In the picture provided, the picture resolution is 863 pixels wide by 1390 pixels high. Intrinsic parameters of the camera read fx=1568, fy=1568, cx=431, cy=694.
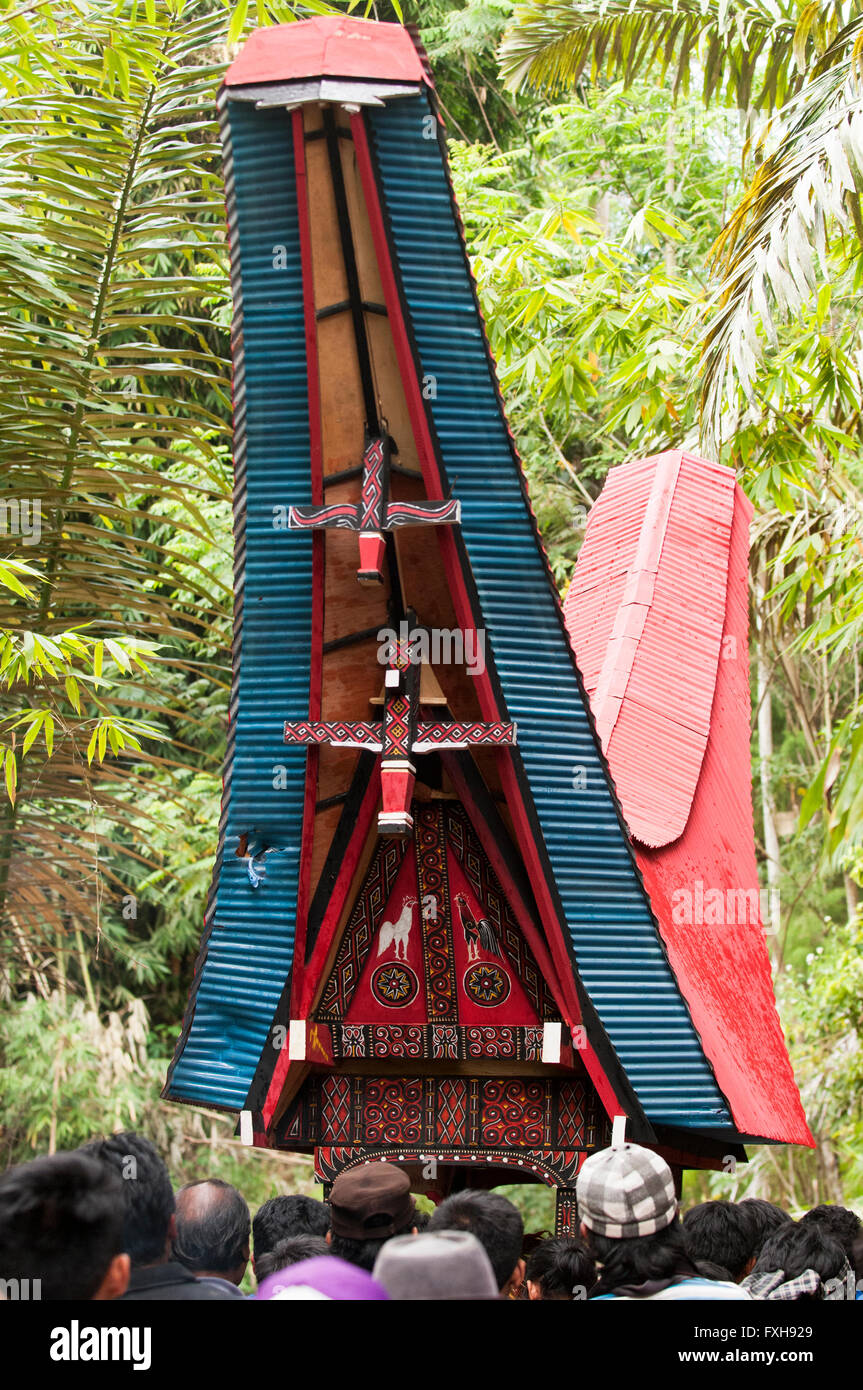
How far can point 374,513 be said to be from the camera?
598 cm

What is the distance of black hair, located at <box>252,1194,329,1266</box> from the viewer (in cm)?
491

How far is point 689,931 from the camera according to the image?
775 cm

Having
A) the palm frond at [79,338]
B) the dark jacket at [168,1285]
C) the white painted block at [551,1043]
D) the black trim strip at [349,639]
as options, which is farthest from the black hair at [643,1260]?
the palm frond at [79,338]

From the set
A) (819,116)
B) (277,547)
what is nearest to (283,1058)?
(277,547)

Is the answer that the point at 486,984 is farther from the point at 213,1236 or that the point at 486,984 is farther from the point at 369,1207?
the point at 369,1207

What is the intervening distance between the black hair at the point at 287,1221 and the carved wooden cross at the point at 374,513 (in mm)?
2269

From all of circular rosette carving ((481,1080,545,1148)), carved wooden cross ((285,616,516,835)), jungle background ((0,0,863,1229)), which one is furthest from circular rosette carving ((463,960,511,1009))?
jungle background ((0,0,863,1229))

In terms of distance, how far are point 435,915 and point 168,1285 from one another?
12.3 feet

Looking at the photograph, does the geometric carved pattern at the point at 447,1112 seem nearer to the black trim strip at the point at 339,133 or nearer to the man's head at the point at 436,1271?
the black trim strip at the point at 339,133

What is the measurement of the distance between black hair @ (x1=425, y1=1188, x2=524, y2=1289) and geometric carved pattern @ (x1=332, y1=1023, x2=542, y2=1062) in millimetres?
2695

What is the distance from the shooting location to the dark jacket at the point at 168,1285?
10.0 ft

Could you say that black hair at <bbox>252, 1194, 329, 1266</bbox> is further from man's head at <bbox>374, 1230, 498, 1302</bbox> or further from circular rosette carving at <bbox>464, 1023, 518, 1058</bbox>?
man's head at <bbox>374, 1230, 498, 1302</bbox>
